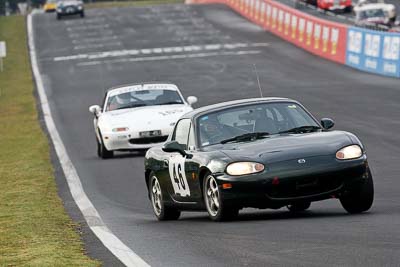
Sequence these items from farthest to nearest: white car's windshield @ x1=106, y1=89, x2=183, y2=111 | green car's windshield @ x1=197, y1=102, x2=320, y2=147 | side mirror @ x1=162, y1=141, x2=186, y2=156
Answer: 1. white car's windshield @ x1=106, y1=89, x2=183, y2=111
2. side mirror @ x1=162, y1=141, x2=186, y2=156
3. green car's windshield @ x1=197, y1=102, x2=320, y2=147

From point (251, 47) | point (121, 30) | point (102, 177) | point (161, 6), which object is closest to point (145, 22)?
point (121, 30)

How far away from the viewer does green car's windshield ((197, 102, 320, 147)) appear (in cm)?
1234

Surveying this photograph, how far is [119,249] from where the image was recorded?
1020 centimetres

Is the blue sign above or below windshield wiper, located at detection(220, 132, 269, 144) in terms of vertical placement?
below

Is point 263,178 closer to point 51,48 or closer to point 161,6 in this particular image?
point 51,48

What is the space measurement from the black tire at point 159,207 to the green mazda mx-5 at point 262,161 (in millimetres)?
430

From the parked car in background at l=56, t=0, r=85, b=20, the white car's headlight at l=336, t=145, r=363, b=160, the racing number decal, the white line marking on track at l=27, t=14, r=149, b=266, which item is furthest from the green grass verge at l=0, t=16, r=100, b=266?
the parked car in background at l=56, t=0, r=85, b=20

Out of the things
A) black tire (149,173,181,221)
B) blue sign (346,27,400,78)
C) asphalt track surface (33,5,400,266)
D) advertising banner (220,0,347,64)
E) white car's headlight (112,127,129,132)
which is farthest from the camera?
advertising banner (220,0,347,64)

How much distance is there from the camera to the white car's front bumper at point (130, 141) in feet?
75.8

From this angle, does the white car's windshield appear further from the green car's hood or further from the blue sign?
the blue sign

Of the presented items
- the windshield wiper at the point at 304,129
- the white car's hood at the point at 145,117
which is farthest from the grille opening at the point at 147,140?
the windshield wiper at the point at 304,129

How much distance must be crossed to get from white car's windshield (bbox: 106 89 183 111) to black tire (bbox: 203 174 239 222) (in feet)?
39.8

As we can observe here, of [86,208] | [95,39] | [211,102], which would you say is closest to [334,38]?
[211,102]

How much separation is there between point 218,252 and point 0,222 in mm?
4521
